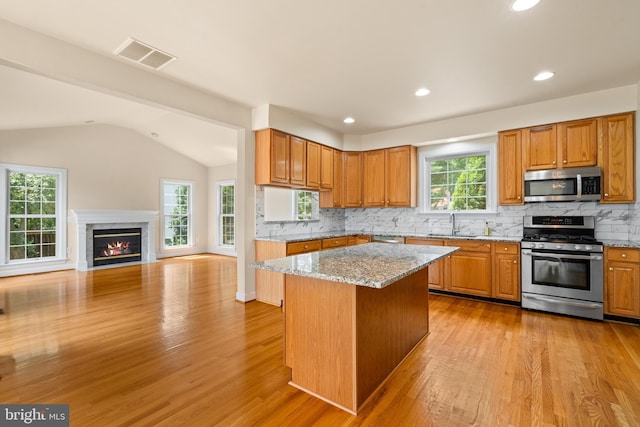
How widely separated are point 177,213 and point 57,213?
2.71 metres

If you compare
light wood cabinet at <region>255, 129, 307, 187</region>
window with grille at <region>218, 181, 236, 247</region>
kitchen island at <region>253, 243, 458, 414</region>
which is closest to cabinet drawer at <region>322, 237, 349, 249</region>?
light wood cabinet at <region>255, 129, 307, 187</region>

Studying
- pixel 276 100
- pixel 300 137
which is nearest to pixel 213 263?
pixel 300 137

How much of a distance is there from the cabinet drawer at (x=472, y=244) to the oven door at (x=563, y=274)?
43 centimetres

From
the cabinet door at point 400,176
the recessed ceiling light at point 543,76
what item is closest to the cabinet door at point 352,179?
the cabinet door at point 400,176

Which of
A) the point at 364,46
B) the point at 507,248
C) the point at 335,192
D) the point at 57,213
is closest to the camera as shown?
the point at 364,46

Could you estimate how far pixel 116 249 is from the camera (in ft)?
24.0

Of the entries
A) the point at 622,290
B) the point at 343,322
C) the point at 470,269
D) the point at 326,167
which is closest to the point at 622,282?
the point at 622,290

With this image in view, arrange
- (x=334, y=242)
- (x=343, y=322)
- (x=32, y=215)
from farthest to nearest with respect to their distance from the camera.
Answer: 1. (x=32, y=215)
2. (x=334, y=242)
3. (x=343, y=322)

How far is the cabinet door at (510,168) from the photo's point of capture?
13.6 feet

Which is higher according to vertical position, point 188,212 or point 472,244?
point 188,212

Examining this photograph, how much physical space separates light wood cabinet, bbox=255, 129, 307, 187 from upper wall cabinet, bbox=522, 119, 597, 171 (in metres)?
3.19

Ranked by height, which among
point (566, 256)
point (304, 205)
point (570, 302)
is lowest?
point (570, 302)

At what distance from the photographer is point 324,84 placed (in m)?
3.45

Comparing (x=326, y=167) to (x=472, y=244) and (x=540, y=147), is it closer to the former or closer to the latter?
(x=472, y=244)
